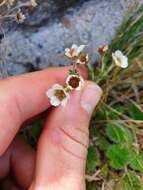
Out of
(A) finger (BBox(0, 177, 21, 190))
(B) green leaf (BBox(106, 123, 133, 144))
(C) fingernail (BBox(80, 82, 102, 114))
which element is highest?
(C) fingernail (BBox(80, 82, 102, 114))

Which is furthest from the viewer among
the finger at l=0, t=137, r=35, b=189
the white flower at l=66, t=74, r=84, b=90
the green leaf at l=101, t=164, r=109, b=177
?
the green leaf at l=101, t=164, r=109, b=177

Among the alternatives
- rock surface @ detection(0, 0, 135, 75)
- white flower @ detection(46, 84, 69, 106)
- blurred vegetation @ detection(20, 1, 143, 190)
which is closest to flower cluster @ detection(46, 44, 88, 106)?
white flower @ detection(46, 84, 69, 106)

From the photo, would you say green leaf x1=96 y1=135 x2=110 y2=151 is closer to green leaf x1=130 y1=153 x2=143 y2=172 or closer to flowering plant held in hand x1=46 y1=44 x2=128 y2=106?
green leaf x1=130 y1=153 x2=143 y2=172

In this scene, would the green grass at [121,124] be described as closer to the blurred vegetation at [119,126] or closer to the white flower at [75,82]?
the blurred vegetation at [119,126]

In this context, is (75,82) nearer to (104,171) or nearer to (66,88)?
(66,88)

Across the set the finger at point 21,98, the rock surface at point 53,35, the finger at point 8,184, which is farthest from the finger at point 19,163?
the rock surface at point 53,35

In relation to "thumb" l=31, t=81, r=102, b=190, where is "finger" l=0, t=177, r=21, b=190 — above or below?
below

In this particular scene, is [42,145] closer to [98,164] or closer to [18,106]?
[18,106]

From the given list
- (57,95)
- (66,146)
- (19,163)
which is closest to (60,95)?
(57,95)

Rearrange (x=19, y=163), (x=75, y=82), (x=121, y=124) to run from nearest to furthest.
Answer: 1. (x=75, y=82)
2. (x=19, y=163)
3. (x=121, y=124)
